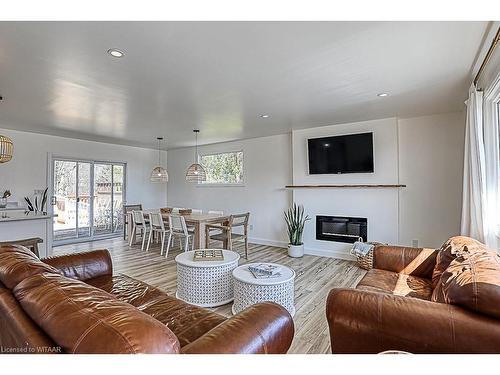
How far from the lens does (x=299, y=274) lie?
4055 mm

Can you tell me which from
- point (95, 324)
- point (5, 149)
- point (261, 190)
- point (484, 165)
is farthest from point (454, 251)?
point (5, 149)

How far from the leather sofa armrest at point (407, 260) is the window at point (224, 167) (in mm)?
4308

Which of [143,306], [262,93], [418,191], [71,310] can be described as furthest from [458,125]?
[71,310]

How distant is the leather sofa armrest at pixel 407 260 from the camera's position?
8.36ft

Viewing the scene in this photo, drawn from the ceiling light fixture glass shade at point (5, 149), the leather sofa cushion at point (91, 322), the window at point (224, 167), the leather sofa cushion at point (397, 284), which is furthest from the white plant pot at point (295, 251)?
the ceiling light fixture glass shade at point (5, 149)

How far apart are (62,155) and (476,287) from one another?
7.24 m

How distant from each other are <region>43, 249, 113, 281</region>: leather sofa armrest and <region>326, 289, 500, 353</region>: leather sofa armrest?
2.05 meters

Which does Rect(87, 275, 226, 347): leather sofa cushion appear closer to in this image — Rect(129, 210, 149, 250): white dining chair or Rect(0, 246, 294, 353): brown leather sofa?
Rect(0, 246, 294, 353): brown leather sofa

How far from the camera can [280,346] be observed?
1222 millimetres

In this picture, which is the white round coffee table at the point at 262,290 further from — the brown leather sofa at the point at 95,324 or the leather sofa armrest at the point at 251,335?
the leather sofa armrest at the point at 251,335

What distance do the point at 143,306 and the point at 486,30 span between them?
3.19 m

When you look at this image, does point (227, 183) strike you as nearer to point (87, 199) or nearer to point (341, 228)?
point (341, 228)

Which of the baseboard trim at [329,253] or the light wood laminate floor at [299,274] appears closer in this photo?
the light wood laminate floor at [299,274]
